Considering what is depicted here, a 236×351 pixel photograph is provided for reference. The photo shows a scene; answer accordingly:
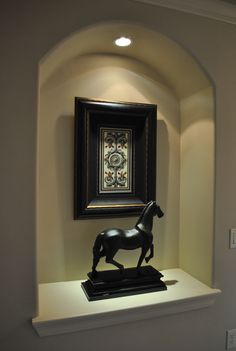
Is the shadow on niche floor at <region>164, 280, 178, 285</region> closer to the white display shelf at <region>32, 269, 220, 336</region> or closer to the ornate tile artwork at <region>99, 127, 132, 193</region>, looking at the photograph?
the white display shelf at <region>32, 269, 220, 336</region>

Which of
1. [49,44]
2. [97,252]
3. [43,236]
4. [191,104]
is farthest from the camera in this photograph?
[191,104]

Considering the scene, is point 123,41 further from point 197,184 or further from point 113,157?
point 197,184

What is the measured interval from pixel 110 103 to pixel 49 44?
0.49 meters

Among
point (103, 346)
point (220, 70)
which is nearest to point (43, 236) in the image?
point (103, 346)

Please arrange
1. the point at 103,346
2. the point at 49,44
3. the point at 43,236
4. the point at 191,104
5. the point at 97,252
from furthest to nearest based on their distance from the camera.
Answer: the point at 191,104, the point at 43,236, the point at 97,252, the point at 103,346, the point at 49,44

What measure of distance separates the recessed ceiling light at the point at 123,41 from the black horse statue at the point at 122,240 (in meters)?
0.88

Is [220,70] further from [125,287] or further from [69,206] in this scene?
[125,287]

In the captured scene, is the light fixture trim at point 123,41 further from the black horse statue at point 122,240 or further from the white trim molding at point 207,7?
the black horse statue at point 122,240

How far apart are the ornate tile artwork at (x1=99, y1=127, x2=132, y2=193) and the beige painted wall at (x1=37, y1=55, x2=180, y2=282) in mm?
181

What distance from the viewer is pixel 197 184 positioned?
165 centimetres

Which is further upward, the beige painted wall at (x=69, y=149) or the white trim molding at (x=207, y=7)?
the white trim molding at (x=207, y=7)

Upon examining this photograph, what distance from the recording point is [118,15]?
51.4 inches

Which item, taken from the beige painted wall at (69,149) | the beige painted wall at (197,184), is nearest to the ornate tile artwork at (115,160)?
the beige painted wall at (69,149)

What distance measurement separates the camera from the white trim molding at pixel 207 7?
1394 mm
